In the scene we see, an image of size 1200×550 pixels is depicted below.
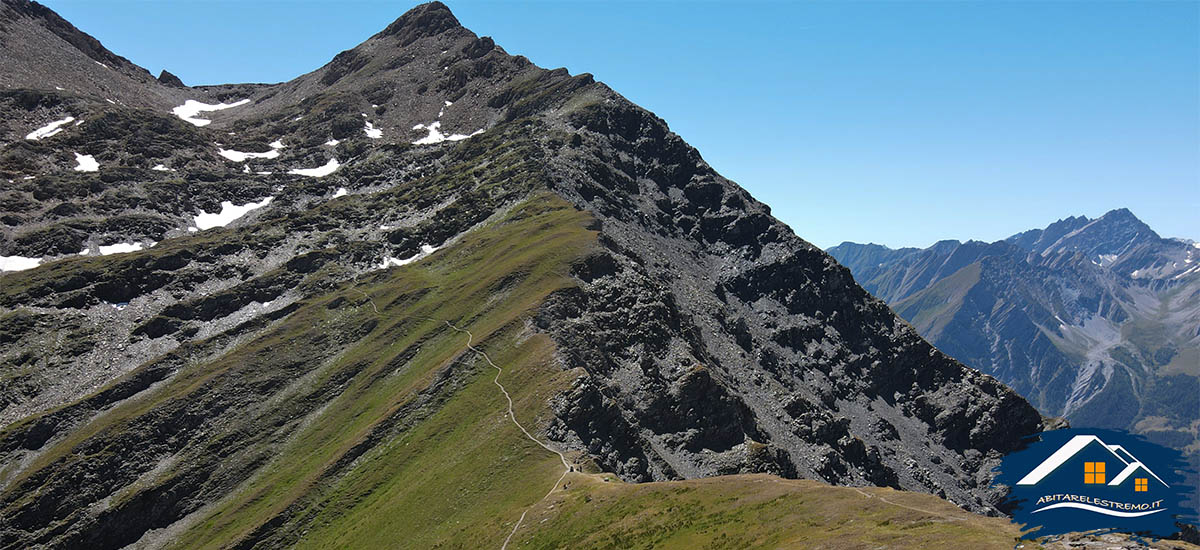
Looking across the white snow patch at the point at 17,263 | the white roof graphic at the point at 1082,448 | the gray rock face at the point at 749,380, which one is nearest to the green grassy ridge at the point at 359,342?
the gray rock face at the point at 749,380

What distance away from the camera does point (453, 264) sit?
520ft

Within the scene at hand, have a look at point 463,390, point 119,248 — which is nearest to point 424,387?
point 463,390

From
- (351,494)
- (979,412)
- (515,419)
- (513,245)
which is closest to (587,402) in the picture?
(515,419)

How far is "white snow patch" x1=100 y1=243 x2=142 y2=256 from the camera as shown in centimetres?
18350

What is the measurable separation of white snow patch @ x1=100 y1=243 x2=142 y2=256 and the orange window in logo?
718ft

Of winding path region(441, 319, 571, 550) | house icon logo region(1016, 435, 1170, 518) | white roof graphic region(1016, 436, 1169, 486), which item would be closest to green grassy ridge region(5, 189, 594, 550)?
winding path region(441, 319, 571, 550)

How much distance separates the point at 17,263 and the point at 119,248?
22.4m

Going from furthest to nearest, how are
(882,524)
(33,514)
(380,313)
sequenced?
(380,313)
(33,514)
(882,524)

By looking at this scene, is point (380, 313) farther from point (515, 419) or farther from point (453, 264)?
point (515, 419)

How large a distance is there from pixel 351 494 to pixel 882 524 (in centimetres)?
7358

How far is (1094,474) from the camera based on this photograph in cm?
7456

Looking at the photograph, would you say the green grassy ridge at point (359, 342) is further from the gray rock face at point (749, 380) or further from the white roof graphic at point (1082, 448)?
the white roof graphic at point (1082, 448)

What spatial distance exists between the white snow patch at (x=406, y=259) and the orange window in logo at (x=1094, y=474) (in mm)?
145473

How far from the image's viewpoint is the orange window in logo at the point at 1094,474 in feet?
231
